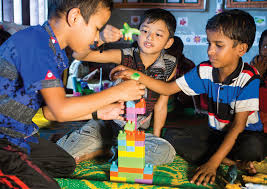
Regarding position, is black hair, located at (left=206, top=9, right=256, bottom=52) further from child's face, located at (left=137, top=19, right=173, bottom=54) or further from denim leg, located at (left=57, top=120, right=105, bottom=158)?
denim leg, located at (left=57, top=120, right=105, bottom=158)

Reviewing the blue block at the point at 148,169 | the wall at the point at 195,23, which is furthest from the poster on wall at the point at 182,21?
the blue block at the point at 148,169

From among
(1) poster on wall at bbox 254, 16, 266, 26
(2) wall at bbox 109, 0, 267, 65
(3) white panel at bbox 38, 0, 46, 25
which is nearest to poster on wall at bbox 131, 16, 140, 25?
(2) wall at bbox 109, 0, 267, 65

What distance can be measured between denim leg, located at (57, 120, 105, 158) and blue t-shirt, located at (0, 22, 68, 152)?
473 mm

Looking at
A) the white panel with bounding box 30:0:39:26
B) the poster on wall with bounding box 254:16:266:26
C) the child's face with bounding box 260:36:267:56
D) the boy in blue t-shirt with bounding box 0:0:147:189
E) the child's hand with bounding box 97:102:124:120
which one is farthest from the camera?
the poster on wall with bounding box 254:16:266:26

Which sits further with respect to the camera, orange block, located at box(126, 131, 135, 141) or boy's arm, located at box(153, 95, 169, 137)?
boy's arm, located at box(153, 95, 169, 137)

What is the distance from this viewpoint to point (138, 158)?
1.21 metres

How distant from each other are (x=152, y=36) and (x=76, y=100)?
83 centimetres

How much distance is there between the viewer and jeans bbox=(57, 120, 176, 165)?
58.8 inches

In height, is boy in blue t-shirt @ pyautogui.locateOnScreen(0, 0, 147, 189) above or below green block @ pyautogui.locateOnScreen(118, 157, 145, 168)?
above

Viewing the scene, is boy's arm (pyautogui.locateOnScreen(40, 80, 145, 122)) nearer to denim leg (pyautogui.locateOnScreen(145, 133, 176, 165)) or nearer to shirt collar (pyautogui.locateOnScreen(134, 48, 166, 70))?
denim leg (pyautogui.locateOnScreen(145, 133, 176, 165))

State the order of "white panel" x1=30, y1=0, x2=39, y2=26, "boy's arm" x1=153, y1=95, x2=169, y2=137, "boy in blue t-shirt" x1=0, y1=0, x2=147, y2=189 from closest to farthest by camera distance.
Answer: "boy in blue t-shirt" x1=0, y1=0, x2=147, y2=189, "boy's arm" x1=153, y1=95, x2=169, y2=137, "white panel" x1=30, y1=0, x2=39, y2=26

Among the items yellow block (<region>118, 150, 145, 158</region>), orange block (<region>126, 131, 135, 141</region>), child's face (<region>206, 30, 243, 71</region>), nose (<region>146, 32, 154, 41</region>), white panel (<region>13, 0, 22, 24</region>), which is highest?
white panel (<region>13, 0, 22, 24</region>)

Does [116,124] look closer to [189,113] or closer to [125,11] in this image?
[189,113]

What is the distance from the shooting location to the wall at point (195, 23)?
3.82 meters
